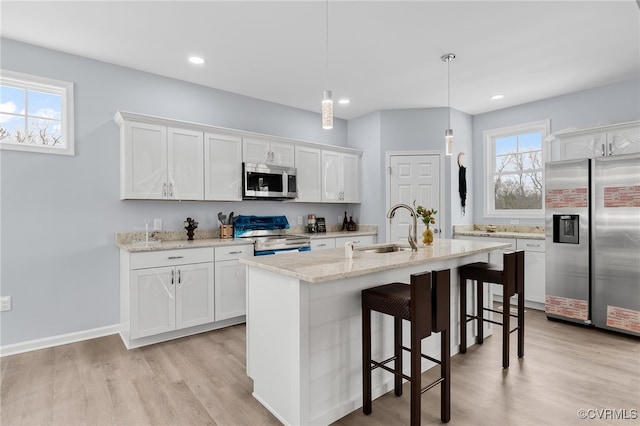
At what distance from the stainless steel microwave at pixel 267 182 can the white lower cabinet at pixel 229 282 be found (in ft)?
2.54

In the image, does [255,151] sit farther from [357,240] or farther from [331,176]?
[357,240]

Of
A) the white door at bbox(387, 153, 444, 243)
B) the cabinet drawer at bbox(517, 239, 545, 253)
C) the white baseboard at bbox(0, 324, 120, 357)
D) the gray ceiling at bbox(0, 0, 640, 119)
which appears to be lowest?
the white baseboard at bbox(0, 324, 120, 357)

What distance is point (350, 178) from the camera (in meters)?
5.45

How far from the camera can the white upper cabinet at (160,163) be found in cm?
341

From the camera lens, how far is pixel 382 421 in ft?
6.77

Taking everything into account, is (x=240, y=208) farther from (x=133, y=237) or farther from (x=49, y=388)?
(x=49, y=388)

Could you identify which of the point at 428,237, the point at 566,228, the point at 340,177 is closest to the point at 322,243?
the point at 340,177

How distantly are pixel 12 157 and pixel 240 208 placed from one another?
2.29 m

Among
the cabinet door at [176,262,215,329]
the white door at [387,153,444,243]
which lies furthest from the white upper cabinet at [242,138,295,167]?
the white door at [387,153,444,243]

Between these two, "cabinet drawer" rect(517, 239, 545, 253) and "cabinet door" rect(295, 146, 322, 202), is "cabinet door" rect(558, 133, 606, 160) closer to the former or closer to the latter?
"cabinet drawer" rect(517, 239, 545, 253)

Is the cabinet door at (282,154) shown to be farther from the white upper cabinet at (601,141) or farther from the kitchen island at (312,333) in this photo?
the white upper cabinet at (601,141)

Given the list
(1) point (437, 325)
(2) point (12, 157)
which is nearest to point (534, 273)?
(1) point (437, 325)

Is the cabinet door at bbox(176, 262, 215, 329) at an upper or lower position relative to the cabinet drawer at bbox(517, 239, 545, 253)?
lower

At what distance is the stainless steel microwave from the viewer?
13.8 ft
